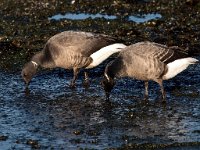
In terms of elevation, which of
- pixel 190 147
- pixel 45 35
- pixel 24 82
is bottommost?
pixel 190 147

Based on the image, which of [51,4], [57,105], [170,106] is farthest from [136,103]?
[51,4]

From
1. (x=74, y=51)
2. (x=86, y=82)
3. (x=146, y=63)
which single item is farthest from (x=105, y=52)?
(x=146, y=63)

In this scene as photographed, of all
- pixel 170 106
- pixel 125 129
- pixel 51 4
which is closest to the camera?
pixel 125 129

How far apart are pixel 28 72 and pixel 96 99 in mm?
1827

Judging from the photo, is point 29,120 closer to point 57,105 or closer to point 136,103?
point 57,105

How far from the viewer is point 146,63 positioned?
12.1 meters

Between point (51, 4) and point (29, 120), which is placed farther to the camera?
point (51, 4)

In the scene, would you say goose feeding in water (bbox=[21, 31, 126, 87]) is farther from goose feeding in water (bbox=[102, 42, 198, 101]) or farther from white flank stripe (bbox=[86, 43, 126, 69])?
goose feeding in water (bbox=[102, 42, 198, 101])

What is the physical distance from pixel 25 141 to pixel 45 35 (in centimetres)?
816

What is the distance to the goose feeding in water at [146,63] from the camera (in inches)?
476

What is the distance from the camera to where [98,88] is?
13484 mm

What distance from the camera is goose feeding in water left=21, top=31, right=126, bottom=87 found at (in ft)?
43.5

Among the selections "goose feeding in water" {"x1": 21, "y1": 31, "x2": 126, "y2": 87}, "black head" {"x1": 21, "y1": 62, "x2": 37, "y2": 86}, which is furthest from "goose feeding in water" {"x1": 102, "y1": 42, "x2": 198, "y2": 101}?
"black head" {"x1": 21, "y1": 62, "x2": 37, "y2": 86}

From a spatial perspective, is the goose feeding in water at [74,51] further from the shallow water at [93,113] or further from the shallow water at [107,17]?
the shallow water at [107,17]
